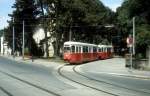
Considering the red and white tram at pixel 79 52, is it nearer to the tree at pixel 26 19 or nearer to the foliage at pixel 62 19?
the foliage at pixel 62 19

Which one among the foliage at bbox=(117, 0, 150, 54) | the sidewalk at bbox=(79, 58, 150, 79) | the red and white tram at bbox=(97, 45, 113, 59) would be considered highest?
the foliage at bbox=(117, 0, 150, 54)

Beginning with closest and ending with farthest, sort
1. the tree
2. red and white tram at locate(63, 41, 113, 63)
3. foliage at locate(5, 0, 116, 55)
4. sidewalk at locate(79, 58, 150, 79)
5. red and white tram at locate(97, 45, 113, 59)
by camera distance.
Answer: sidewalk at locate(79, 58, 150, 79) → red and white tram at locate(63, 41, 113, 63) → red and white tram at locate(97, 45, 113, 59) → foliage at locate(5, 0, 116, 55) → the tree

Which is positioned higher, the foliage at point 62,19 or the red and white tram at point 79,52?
the foliage at point 62,19

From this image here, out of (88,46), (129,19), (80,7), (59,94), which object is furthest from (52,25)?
(59,94)

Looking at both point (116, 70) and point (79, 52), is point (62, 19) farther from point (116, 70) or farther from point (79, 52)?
point (116, 70)

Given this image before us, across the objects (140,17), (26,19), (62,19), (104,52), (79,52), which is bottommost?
(104,52)

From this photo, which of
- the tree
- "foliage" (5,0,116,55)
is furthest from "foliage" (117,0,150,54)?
the tree

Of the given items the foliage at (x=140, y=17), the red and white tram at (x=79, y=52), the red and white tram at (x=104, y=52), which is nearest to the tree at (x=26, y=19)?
the red and white tram at (x=104, y=52)

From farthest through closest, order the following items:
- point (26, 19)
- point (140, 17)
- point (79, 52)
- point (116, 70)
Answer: point (26, 19) → point (79, 52) → point (140, 17) → point (116, 70)

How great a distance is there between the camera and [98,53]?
72.6 metres

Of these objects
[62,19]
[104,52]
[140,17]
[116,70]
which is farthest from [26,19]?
[116,70]

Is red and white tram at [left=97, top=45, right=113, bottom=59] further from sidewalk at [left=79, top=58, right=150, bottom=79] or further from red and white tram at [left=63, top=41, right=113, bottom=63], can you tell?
sidewalk at [left=79, top=58, right=150, bottom=79]

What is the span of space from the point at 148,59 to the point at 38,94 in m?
26.0

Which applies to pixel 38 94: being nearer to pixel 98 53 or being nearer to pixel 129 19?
pixel 129 19
